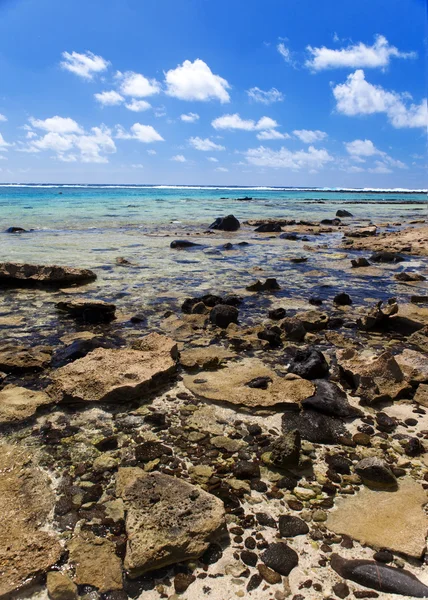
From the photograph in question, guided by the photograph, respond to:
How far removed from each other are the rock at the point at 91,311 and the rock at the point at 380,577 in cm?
462

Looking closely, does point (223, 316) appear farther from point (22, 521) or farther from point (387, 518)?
point (22, 521)

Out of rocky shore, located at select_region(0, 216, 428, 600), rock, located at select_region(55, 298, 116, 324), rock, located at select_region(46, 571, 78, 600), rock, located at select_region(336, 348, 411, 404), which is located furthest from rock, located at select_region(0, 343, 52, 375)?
rock, located at select_region(336, 348, 411, 404)

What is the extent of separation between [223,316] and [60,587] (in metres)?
4.07

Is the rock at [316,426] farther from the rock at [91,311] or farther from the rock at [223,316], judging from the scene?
the rock at [91,311]

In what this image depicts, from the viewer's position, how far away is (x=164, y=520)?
232 cm

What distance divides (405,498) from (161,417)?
190 centimetres

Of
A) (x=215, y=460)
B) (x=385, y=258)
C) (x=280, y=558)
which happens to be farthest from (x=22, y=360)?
(x=385, y=258)

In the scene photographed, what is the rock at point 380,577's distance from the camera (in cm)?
199

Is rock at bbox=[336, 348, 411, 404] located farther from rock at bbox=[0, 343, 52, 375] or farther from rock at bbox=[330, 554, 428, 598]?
rock at bbox=[0, 343, 52, 375]

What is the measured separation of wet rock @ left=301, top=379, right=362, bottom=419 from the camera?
11.7 ft

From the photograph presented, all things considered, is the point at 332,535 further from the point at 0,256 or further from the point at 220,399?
the point at 0,256

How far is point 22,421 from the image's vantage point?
134 inches

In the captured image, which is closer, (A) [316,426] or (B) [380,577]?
(B) [380,577]

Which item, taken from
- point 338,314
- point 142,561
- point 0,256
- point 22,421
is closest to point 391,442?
point 142,561
